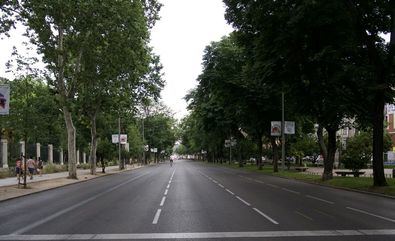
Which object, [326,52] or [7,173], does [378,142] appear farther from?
[7,173]

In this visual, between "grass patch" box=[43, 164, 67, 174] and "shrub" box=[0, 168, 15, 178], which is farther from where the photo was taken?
"grass patch" box=[43, 164, 67, 174]

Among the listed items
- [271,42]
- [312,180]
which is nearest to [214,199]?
[271,42]

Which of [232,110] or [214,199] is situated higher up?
[232,110]

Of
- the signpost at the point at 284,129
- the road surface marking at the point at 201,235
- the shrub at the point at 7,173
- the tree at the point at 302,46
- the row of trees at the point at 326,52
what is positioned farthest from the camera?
the signpost at the point at 284,129

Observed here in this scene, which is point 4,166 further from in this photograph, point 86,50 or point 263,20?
point 263,20

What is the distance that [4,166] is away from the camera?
53594mm

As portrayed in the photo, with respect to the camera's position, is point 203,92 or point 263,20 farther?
point 203,92

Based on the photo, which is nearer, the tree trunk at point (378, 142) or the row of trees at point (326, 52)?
the row of trees at point (326, 52)

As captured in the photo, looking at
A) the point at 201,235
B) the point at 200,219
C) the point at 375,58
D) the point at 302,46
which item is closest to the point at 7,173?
the point at 302,46

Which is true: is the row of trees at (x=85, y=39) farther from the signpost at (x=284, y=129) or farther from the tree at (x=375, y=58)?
the tree at (x=375, y=58)

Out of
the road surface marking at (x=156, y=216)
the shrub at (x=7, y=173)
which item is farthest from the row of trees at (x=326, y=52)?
the shrub at (x=7, y=173)

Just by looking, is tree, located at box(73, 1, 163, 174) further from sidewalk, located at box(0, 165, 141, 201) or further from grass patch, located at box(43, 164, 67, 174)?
grass patch, located at box(43, 164, 67, 174)

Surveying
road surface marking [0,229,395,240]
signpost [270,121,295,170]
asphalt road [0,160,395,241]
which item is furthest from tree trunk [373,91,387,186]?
signpost [270,121,295,170]

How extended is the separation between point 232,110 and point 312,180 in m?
18.3
